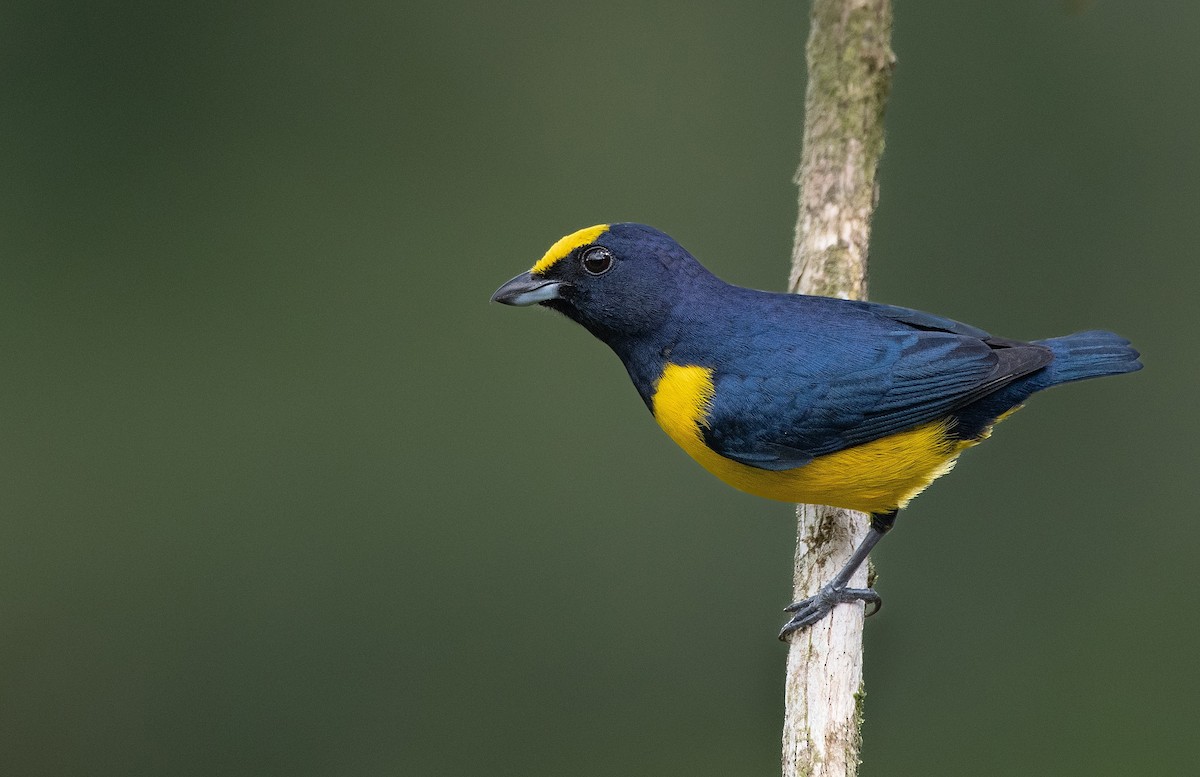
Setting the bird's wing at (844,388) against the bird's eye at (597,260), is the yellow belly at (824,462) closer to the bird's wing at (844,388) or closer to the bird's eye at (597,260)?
the bird's wing at (844,388)

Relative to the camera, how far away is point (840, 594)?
14.3ft

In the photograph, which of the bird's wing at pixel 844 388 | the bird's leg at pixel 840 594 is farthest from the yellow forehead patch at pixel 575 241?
the bird's leg at pixel 840 594

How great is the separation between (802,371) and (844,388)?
149 mm

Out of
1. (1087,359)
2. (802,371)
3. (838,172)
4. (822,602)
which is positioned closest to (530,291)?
(802,371)

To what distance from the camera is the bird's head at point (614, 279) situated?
447 centimetres

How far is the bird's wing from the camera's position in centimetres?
425

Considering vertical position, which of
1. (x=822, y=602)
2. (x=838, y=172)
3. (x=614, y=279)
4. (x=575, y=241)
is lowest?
(x=822, y=602)

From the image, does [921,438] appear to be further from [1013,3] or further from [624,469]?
[1013,3]

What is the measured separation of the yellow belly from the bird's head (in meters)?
0.23

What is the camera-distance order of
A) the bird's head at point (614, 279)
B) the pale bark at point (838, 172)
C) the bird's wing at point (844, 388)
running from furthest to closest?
the pale bark at point (838, 172) < the bird's head at point (614, 279) < the bird's wing at point (844, 388)

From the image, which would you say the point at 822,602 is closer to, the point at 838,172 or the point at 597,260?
the point at 597,260

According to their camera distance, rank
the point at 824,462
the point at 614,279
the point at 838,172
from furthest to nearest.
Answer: the point at 838,172 < the point at 614,279 < the point at 824,462

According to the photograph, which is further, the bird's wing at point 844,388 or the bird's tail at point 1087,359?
the bird's tail at point 1087,359

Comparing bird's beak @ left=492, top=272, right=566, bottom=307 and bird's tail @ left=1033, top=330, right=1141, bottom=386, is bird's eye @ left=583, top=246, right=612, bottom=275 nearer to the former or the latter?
bird's beak @ left=492, top=272, right=566, bottom=307
